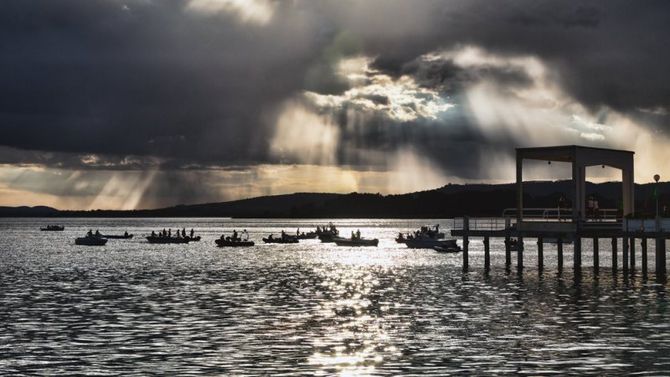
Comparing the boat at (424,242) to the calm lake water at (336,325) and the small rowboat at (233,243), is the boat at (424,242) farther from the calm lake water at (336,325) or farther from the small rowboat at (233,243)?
the calm lake water at (336,325)

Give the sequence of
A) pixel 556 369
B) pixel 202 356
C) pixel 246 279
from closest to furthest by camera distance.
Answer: pixel 556 369, pixel 202 356, pixel 246 279

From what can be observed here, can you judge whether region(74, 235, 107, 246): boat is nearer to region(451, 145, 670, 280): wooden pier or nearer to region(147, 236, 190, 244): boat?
→ region(147, 236, 190, 244): boat

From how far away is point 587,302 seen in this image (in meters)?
55.1

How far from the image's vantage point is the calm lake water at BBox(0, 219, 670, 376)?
3284cm

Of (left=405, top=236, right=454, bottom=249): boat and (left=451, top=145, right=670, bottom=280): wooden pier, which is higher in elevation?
(left=451, top=145, right=670, bottom=280): wooden pier

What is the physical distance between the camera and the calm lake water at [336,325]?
3284 centimetres

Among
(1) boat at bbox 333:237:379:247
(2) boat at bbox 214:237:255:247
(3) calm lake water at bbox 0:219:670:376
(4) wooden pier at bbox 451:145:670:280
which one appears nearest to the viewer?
(3) calm lake water at bbox 0:219:670:376

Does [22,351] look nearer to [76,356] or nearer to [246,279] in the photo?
[76,356]

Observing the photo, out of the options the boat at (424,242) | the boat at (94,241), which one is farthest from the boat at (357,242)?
the boat at (94,241)

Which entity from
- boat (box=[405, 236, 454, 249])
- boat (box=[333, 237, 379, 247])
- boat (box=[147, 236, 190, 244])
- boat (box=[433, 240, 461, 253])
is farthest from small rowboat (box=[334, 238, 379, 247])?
boat (box=[147, 236, 190, 244])

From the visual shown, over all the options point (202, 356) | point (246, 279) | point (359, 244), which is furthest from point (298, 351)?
point (359, 244)

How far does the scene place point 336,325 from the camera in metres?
44.6

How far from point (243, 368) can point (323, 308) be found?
21.4 meters

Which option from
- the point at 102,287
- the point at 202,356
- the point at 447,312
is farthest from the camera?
the point at 102,287
